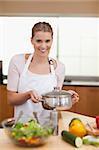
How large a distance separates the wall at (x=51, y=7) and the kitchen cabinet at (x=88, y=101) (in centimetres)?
133

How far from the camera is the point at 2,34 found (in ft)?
17.1

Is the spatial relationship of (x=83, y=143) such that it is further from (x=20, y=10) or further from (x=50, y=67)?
(x=20, y=10)

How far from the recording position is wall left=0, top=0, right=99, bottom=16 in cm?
507

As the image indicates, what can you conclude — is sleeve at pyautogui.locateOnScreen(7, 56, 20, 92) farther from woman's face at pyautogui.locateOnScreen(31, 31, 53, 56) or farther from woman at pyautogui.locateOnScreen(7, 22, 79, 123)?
woman's face at pyautogui.locateOnScreen(31, 31, 53, 56)

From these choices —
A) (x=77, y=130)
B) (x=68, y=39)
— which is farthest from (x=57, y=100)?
(x=68, y=39)

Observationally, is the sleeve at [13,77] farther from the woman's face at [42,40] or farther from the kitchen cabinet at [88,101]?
the kitchen cabinet at [88,101]

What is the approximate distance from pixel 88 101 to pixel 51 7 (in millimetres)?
1676

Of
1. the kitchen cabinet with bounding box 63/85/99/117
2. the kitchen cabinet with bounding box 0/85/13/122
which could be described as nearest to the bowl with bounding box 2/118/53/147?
the kitchen cabinet with bounding box 63/85/99/117

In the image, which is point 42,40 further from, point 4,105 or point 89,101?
point 4,105

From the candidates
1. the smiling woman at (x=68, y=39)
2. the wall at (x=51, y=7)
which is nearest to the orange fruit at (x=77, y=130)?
the smiling woman at (x=68, y=39)

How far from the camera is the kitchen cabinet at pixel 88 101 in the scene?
4.45 m

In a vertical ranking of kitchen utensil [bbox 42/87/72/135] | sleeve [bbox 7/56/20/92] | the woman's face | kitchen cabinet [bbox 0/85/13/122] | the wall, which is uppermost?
the wall

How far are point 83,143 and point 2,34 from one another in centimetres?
395

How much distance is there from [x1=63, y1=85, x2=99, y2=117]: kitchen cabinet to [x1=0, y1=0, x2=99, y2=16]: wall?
4.38ft
